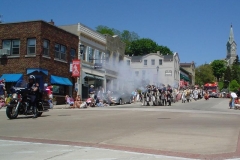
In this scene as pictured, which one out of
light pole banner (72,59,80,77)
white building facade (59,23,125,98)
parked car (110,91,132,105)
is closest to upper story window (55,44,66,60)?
light pole banner (72,59,80,77)

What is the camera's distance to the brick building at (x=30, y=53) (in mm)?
31094

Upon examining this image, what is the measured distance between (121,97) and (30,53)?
10188mm

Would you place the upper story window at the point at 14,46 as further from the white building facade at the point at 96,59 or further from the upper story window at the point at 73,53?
the white building facade at the point at 96,59

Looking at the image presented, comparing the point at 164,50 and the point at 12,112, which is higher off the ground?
the point at 164,50

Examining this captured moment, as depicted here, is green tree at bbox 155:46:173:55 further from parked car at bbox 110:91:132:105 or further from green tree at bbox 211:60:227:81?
parked car at bbox 110:91:132:105

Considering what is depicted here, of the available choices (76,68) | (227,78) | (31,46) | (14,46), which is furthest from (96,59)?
(227,78)

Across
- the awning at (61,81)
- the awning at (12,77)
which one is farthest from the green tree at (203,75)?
the awning at (12,77)

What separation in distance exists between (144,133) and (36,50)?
75.5 ft

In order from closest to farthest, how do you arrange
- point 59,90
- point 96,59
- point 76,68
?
point 76,68 < point 59,90 < point 96,59

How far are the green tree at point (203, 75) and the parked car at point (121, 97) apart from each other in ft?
292

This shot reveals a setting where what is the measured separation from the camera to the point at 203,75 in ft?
399

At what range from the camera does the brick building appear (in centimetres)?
3109

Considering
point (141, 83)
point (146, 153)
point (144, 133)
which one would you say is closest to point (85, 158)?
point (146, 153)

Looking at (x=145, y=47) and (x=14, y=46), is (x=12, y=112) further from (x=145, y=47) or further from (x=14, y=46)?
(x=145, y=47)
